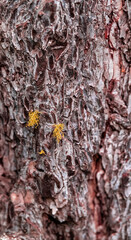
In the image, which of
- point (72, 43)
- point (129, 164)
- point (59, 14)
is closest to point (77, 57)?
point (72, 43)

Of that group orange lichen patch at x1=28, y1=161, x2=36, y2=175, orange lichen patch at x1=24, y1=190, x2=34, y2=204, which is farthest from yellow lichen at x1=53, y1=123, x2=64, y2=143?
orange lichen patch at x1=24, y1=190, x2=34, y2=204

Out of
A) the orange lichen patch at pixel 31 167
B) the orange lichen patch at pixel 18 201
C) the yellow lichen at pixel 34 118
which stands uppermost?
the yellow lichen at pixel 34 118

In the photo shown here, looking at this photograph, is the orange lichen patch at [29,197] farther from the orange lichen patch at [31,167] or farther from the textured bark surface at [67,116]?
the orange lichen patch at [31,167]

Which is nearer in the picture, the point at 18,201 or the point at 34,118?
the point at 34,118

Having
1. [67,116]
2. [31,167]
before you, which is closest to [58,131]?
[67,116]

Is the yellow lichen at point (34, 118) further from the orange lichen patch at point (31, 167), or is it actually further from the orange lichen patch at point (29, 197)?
the orange lichen patch at point (29, 197)

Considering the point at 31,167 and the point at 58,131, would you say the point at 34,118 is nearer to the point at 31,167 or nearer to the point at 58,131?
the point at 58,131

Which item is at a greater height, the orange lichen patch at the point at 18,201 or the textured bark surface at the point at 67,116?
the textured bark surface at the point at 67,116

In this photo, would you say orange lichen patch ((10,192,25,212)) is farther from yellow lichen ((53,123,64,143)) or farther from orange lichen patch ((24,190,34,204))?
yellow lichen ((53,123,64,143))

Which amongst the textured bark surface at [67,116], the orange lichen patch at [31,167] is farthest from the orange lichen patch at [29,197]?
the orange lichen patch at [31,167]

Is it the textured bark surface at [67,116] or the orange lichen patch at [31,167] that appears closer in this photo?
the textured bark surface at [67,116]
